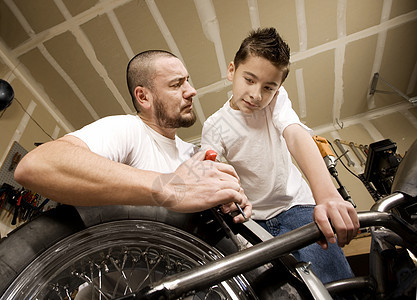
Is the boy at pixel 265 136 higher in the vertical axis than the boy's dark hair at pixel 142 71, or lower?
lower

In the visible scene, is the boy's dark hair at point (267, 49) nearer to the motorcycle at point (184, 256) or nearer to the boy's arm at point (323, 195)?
the boy's arm at point (323, 195)

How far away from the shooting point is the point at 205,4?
185 centimetres

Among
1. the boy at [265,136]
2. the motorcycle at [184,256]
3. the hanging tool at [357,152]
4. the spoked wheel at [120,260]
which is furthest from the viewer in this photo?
the hanging tool at [357,152]

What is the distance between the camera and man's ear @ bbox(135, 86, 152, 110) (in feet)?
3.48

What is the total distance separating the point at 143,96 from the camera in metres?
1.09

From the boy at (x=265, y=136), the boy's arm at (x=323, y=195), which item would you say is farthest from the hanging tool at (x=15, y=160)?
the boy's arm at (x=323, y=195)

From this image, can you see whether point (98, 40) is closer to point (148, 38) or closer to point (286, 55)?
point (148, 38)

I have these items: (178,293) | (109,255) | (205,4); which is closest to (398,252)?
(178,293)

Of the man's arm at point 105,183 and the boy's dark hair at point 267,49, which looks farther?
the boy's dark hair at point 267,49

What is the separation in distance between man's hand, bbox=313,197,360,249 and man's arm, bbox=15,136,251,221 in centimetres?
17

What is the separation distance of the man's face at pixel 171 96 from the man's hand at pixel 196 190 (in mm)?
442

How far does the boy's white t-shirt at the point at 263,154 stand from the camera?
0.96m

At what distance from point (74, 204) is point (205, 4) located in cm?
179

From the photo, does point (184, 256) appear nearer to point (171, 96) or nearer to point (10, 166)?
point (171, 96)
